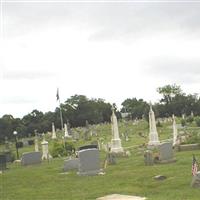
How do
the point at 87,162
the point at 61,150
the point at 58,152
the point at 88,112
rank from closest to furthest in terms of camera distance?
1. the point at 87,162
2. the point at 58,152
3. the point at 61,150
4. the point at 88,112

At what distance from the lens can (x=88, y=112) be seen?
11531cm

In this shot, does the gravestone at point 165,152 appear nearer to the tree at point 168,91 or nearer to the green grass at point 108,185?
the green grass at point 108,185

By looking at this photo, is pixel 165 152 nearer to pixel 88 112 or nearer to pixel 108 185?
pixel 108 185

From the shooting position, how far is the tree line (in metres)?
93.2

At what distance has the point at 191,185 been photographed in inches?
486

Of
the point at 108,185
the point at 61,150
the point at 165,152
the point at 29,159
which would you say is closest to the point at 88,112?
the point at 61,150

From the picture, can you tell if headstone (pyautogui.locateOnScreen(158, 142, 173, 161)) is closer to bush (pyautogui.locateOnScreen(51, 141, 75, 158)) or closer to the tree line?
bush (pyautogui.locateOnScreen(51, 141, 75, 158))

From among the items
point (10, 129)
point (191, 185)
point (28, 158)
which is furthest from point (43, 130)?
point (191, 185)

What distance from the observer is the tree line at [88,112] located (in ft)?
306

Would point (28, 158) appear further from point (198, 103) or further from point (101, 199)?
point (198, 103)

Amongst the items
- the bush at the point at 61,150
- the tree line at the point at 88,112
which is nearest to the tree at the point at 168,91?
the tree line at the point at 88,112

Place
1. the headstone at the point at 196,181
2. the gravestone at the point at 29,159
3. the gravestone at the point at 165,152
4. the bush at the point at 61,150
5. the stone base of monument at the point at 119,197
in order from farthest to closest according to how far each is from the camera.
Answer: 1. the bush at the point at 61,150
2. the gravestone at the point at 29,159
3. the gravestone at the point at 165,152
4. the headstone at the point at 196,181
5. the stone base of monument at the point at 119,197

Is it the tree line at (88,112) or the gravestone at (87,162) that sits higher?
the tree line at (88,112)

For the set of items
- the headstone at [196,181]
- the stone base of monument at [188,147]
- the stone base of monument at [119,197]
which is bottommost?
the stone base of monument at [119,197]
